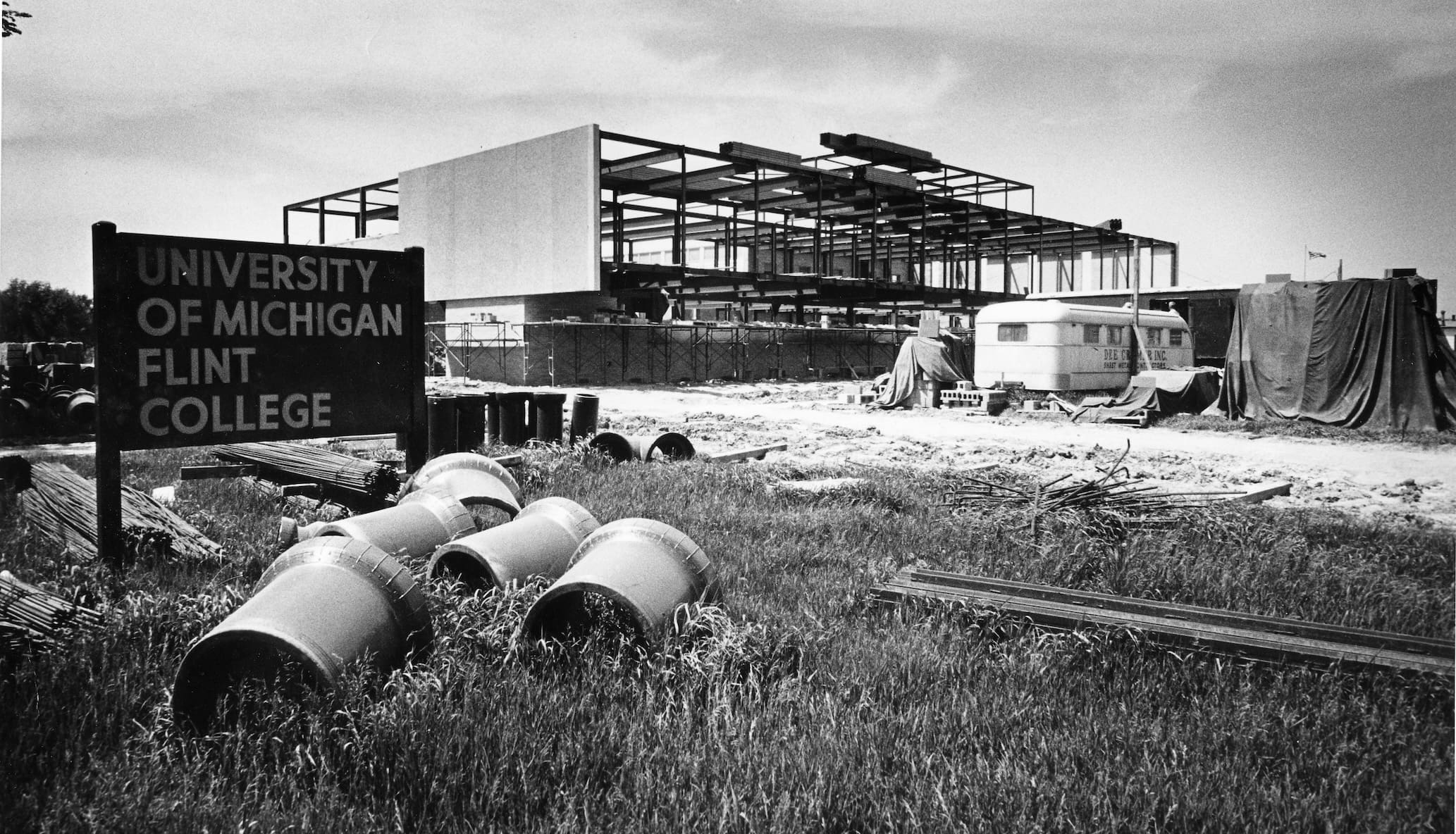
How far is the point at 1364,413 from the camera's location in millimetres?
16266

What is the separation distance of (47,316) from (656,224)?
1295 inches

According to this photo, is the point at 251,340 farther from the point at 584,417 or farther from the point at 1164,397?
the point at 1164,397

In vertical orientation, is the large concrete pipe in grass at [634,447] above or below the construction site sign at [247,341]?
below

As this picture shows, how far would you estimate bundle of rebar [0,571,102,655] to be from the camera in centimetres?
386

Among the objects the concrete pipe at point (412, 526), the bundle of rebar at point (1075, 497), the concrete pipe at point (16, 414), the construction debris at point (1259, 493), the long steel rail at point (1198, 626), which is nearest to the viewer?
the long steel rail at point (1198, 626)

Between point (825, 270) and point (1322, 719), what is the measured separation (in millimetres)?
53970

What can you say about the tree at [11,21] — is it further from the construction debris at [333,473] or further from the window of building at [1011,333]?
the window of building at [1011,333]

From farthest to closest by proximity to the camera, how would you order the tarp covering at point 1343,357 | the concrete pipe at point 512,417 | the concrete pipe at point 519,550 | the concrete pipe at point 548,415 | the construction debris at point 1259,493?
1. the tarp covering at point 1343,357
2. the concrete pipe at point 548,415
3. the concrete pipe at point 512,417
4. the construction debris at point 1259,493
5. the concrete pipe at point 519,550

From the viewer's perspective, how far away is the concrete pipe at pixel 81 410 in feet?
49.0

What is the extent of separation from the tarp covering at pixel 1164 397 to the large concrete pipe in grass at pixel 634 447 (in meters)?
11.7

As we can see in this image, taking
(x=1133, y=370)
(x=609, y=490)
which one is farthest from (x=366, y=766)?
(x=1133, y=370)

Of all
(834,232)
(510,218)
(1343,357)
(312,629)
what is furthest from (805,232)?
(312,629)

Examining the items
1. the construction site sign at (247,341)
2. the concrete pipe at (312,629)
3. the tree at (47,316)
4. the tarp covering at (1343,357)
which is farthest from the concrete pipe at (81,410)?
Answer: the tarp covering at (1343,357)

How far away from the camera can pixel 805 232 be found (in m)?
47.0
